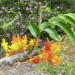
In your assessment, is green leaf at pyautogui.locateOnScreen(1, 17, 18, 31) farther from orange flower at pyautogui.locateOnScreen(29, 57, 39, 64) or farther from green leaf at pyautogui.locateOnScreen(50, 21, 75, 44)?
green leaf at pyautogui.locateOnScreen(50, 21, 75, 44)

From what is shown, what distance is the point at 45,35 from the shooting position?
5332mm

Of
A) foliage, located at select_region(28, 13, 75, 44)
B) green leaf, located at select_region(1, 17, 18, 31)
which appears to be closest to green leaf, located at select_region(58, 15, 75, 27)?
foliage, located at select_region(28, 13, 75, 44)

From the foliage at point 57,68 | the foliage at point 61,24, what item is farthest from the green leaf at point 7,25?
the foliage at point 57,68

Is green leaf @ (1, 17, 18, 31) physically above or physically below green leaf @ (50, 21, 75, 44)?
below

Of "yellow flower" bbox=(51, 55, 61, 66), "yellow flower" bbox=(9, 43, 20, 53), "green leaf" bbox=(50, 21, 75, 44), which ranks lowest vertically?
"yellow flower" bbox=(51, 55, 61, 66)

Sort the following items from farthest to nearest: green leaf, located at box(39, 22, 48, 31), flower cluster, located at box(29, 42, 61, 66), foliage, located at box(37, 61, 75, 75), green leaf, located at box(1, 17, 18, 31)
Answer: green leaf, located at box(1, 17, 18, 31)
flower cluster, located at box(29, 42, 61, 66)
green leaf, located at box(39, 22, 48, 31)
foliage, located at box(37, 61, 75, 75)

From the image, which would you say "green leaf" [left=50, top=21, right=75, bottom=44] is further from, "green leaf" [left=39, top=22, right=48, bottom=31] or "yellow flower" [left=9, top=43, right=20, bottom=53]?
"yellow flower" [left=9, top=43, right=20, bottom=53]

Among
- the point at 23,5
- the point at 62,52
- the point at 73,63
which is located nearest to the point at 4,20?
the point at 23,5

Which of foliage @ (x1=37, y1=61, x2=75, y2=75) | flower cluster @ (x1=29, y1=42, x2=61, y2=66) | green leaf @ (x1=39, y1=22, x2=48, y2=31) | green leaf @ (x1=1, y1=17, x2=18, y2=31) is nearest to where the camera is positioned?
foliage @ (x1=37, y1=61, x2=75, y2=75)

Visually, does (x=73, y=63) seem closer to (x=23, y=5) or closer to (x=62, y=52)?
(x=62, y=52)

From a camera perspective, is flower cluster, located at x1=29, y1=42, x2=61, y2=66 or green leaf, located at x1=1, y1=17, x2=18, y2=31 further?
green leaf, located at x1=1, y1=17, x2=18, y2=31

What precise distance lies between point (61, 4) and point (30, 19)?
1161 mm

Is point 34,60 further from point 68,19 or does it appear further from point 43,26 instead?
point 68,19

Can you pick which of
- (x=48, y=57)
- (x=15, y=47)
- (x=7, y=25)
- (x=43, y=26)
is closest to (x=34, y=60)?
(x=48, y=57)
